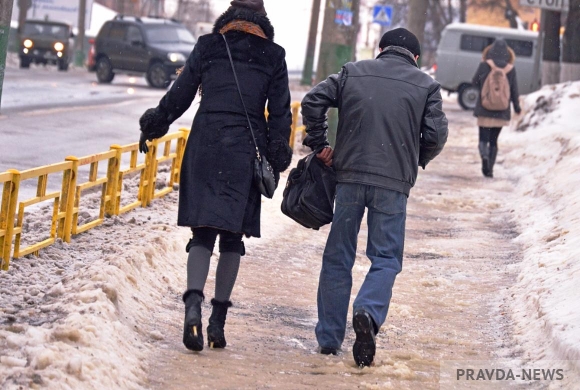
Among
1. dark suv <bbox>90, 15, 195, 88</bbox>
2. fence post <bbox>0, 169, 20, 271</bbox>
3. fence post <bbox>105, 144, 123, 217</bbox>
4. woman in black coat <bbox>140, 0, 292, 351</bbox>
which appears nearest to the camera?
woman in black coat <bbox>140, 0, 292, 351</bbox>

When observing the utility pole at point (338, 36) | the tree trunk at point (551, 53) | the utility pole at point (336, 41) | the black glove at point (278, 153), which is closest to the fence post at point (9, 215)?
the black glove at point (278, 153)

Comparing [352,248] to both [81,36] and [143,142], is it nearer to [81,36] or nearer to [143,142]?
[143,142]

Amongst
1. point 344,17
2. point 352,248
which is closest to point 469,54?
point 344,17

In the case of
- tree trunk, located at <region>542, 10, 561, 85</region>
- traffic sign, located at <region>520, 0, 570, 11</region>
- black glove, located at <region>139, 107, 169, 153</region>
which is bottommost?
black glove, located at <region>139, 107, 169, 153</region>

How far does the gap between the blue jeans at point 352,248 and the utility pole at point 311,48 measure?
1313 inches

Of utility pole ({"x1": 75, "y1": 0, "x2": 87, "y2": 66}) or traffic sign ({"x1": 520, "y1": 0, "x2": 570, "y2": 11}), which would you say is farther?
utility pole ({"x1": 75, "y1": 0, "x2": 87, "y2": 66})

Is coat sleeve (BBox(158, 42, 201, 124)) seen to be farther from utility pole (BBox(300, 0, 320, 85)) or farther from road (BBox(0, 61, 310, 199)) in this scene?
utility pole (BBox(300, 0, 320, 85))

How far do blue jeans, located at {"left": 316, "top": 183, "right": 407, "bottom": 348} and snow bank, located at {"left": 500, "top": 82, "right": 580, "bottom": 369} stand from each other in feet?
3.01

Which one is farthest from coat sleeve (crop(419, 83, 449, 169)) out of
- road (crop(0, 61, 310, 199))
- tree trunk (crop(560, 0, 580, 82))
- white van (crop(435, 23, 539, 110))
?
white van (crop(435, 23, 539, 110))

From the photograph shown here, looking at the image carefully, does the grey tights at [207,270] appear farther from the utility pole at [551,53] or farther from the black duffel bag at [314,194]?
the utility pole at [551,53]

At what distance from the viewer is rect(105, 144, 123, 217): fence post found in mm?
8023

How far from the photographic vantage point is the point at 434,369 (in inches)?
206

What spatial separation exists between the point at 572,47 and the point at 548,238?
1449cm

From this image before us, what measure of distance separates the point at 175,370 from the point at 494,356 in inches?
71.9
